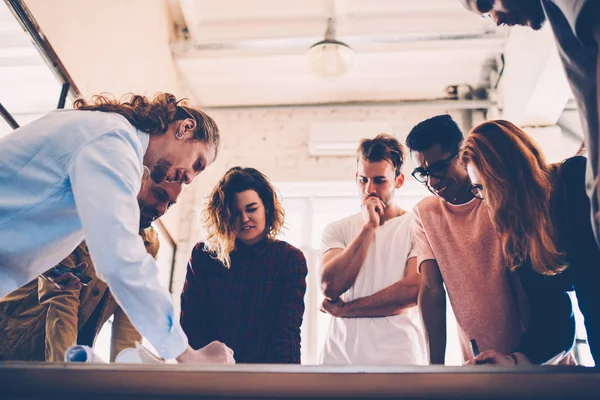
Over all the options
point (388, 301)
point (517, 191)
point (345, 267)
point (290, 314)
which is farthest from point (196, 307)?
point (517, 191)

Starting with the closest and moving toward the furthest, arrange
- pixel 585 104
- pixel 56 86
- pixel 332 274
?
pixel 585 104 → pixel 332 274 → pixel 56 86

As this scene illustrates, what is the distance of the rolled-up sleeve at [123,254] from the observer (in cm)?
116

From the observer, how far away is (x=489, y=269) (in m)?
1.82

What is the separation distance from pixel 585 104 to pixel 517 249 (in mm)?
719

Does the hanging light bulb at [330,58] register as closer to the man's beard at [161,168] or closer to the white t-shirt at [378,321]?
the white t-shirt at [378,321]

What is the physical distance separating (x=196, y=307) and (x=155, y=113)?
0.74 m

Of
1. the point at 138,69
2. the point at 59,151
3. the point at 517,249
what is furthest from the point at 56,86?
the point at 517,249

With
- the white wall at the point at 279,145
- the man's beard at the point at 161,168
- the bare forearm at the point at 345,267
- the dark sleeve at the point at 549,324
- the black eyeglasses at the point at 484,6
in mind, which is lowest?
the dark sleeve at the point at 549,324

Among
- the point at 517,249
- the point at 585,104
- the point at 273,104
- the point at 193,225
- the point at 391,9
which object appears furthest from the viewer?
the point at 273,104

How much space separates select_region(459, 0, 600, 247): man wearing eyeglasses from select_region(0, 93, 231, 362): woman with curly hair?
81 centimetres

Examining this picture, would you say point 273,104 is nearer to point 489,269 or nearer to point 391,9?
point 391,9

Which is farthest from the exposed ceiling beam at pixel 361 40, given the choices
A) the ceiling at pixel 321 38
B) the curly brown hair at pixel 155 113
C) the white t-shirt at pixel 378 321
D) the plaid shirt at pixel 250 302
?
the curly brown hair at pixel 155 113

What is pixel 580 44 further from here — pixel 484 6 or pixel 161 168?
pixel 161 168

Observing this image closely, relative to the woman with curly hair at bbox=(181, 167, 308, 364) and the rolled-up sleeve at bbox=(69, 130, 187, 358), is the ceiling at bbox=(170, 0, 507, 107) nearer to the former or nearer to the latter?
the woman with curly hair at bbox=(181, 167, 308, 364)
